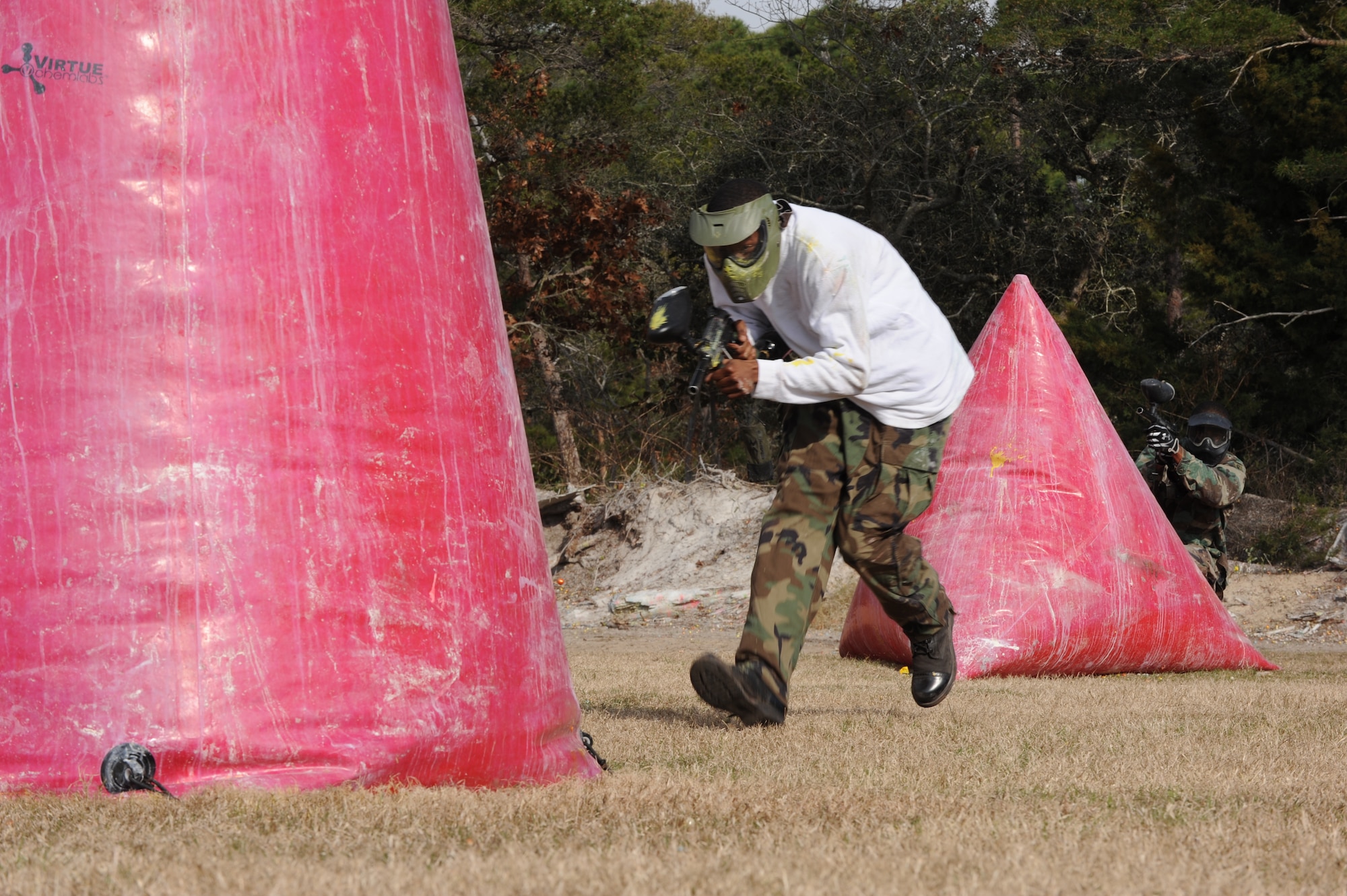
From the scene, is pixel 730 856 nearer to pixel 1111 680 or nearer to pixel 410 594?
pixel 410 594

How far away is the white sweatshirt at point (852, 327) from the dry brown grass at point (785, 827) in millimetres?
903

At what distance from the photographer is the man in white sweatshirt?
3.55m

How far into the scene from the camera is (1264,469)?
14.2m

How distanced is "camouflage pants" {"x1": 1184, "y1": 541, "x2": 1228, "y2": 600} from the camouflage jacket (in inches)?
0.7

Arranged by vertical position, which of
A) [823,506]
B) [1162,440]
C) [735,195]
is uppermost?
[735,195]

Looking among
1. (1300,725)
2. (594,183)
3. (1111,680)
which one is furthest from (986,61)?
(1300,725)

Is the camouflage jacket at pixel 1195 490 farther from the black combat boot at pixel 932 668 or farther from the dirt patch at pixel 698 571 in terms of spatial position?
the black combat boot at pixel 932 668

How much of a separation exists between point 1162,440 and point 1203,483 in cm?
57

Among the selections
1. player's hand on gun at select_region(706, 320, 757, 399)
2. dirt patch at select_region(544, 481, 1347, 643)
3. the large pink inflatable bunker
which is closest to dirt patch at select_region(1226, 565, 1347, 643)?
dirt patch at select_region(544, 481, 1347, 643)

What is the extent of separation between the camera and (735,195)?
3.57 meters

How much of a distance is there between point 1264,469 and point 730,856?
44.5 ft

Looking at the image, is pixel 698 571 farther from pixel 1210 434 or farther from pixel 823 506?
pixel 823 506

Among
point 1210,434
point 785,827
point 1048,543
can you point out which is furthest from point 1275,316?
point 785,827

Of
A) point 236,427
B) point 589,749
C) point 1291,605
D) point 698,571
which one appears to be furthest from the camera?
point 698,571
